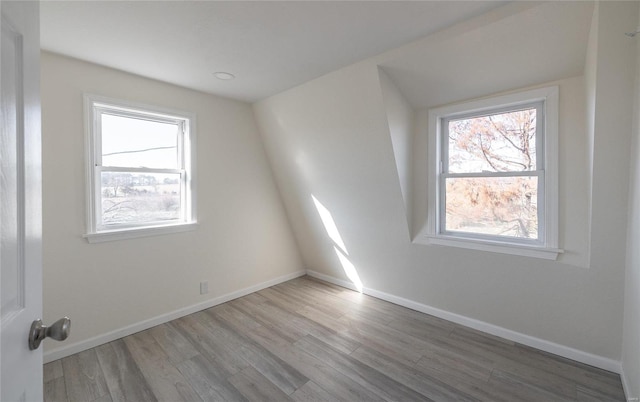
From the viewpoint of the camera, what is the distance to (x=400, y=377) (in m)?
1.92

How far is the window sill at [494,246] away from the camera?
211 centimetres

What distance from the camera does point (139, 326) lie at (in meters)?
2.54

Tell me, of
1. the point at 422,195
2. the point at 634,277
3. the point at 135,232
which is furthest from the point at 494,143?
the point at 135,232

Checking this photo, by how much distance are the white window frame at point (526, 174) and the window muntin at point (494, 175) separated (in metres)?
0.01

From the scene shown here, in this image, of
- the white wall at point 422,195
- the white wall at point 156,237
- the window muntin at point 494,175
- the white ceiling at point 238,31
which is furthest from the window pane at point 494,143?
the white wall at point 156,237

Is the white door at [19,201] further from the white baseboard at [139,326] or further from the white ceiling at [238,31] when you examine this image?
the white baseboard at [139,326]

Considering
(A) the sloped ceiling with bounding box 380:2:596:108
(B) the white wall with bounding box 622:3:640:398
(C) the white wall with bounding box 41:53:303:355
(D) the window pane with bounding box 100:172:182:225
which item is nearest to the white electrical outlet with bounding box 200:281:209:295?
(C) the white wall with bounding box 41:53:303:355

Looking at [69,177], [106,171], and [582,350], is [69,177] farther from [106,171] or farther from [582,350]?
[582,350]

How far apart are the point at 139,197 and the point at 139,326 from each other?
3.93ft

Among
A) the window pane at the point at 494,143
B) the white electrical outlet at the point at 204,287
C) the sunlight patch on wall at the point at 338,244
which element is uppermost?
the window pane at the point at 494,143

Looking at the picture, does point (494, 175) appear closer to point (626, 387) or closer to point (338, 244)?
point (626, 387)

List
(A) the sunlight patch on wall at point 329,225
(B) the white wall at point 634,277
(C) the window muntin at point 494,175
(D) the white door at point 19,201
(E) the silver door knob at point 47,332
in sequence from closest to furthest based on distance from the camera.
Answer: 1. (D) the white door at point 19,201
2. (E) the silver door knob at point 47,332
3. (B) the white wall at point 634,277
4. (C) the window muntin at point 494,175
5. (A) the sunlight patch on wall at point 329,225

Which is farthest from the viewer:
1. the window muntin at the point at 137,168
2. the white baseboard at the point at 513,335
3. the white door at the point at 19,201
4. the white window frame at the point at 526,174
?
the window muntin at the point at 137,168

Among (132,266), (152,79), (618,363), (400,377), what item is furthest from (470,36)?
(132,266)
